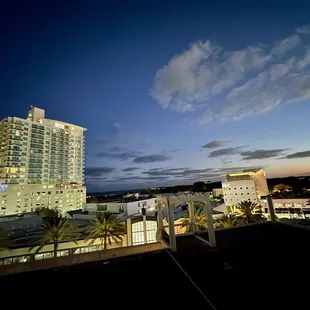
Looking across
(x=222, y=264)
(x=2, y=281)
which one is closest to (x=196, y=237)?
(x=222, y=264)

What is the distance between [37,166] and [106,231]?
9458 centimetres

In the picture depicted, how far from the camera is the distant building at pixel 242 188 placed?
249 ft

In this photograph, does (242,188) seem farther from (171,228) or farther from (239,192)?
(171,228)

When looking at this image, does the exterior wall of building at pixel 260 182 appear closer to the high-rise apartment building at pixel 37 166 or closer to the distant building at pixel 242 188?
the distant building at pixel 242 188

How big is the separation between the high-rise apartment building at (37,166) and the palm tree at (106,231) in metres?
82.1

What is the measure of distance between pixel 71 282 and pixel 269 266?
8.14 m

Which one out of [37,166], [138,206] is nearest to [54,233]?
[138,206]

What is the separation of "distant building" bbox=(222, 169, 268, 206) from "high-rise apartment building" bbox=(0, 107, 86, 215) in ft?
263

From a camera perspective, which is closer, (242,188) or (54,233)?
(54,233)

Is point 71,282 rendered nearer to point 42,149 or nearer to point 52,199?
point 52,199

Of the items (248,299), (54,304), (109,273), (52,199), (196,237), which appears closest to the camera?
(248,299)

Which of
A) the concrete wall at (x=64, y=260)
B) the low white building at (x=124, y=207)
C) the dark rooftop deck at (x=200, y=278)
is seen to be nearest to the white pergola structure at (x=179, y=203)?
the dark rooftop deck at (x=200, y=278)

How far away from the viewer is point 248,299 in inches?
229

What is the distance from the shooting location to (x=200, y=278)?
292 inches
